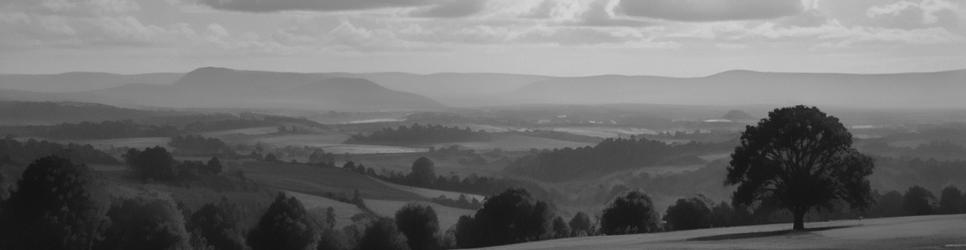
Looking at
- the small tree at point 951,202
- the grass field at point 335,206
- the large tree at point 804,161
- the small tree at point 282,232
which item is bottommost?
the grass field at point 335,206

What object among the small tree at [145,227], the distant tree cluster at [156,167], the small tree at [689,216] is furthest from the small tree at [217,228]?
the distant tree cluster at [156,167]

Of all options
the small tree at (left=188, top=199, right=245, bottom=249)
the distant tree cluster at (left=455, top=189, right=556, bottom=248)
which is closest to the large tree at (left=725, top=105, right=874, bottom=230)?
the distant tree cluster at (left=455, top=189, right=556, bottom=248)

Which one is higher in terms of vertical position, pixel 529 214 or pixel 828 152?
pixel 828 152

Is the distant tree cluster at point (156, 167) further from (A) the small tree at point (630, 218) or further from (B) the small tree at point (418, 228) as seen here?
(A) the small tree at point (630, 218)

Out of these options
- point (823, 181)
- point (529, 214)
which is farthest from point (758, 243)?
point (529, 214)

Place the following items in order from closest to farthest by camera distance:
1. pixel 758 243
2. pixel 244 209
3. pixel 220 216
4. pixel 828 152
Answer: pixel 758 243, pixel 828 152, pixel 220 216, pixel 244 209

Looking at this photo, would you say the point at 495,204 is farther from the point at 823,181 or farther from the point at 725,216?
the point at 823,181
